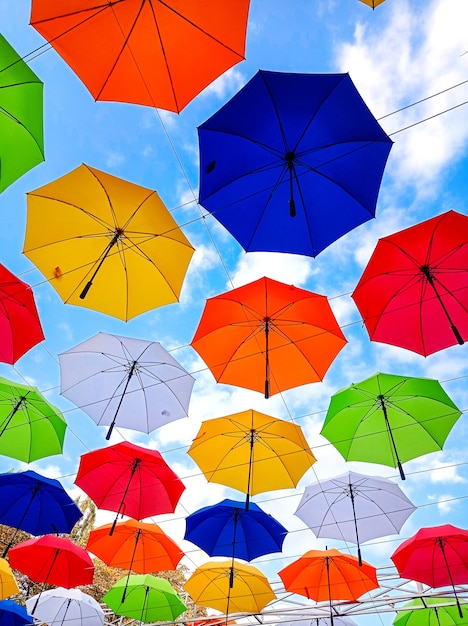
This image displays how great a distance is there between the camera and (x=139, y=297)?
6098mm

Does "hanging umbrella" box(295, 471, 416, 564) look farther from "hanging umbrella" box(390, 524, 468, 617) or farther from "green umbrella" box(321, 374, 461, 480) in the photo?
"green umbrella" box(321, 374, 461, 480)

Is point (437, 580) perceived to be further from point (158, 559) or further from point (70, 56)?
point (70, 56)

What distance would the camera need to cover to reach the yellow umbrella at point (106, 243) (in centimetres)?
548

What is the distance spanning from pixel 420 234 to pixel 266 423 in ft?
11.7

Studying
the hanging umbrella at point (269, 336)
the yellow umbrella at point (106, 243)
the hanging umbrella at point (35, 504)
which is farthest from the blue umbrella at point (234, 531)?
the yellow umbrella at point (106, 243)

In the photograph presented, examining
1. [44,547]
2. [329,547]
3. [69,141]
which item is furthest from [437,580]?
[69,141]

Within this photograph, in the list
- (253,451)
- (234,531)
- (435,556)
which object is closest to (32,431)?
(253,451)

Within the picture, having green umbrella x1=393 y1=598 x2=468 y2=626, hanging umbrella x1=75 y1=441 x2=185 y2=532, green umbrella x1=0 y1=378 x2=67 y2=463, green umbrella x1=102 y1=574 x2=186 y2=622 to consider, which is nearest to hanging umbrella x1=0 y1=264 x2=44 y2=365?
green umbrella x1=0 y1=378 x2=67 y2=463

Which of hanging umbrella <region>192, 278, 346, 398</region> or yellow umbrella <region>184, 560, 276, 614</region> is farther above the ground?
hanging umbrella <region>192, 278, 346, 398</region>

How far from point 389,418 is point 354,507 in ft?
6.56

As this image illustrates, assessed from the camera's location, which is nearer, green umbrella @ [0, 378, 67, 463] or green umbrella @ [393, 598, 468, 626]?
green umbrella @ [0, 378, 67, 463]

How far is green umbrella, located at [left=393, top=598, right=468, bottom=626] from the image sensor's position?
8.98m

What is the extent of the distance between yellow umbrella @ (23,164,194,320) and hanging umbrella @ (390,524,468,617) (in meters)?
5.56

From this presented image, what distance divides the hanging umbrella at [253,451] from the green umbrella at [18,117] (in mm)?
4414
